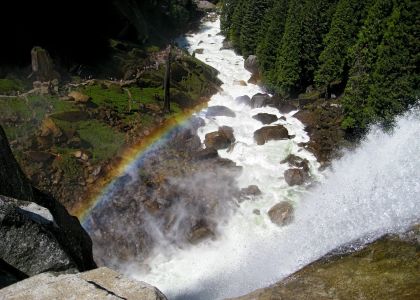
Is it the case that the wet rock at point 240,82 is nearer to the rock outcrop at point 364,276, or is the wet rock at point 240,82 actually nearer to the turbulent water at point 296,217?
the turbulent water at point 296,217

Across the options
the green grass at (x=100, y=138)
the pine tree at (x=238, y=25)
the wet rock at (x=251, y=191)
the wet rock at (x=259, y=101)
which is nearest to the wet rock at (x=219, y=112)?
the wet rock at (x=259, y=101)

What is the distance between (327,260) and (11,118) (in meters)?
34.0

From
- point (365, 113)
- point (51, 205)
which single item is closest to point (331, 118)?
point (365, 113)

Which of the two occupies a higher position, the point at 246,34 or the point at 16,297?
the point at 16,297

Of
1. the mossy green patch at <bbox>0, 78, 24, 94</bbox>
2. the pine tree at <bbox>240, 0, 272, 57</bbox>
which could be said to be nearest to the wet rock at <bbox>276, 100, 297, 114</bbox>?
the pine tree at <bbox>240, 0, 272, 57</bbox>

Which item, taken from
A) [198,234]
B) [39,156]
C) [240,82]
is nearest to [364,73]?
[198,234]

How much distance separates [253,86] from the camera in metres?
63.0

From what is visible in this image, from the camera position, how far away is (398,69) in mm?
37438

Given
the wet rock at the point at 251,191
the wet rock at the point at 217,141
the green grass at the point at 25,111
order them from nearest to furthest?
the wet rock at the point at 251,191 → the green grass at the point at 25,111 → the wet rock at the point at 217,141

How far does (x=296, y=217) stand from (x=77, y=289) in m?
28.1

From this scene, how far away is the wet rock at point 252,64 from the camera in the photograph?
6756 cm

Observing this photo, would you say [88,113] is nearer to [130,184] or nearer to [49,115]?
[49,115]

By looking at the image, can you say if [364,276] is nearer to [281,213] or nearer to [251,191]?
[281,213]

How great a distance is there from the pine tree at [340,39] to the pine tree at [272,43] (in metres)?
8.99
